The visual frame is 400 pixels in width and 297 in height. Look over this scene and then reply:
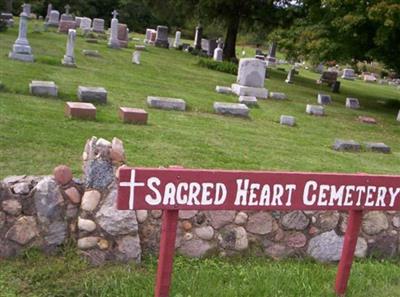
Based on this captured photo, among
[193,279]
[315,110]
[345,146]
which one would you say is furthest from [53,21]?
[193,279]

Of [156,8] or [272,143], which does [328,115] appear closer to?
[272,143]

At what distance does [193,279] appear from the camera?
4867 mm

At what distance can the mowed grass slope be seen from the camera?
8.51 metres

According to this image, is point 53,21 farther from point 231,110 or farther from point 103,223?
point 103,223

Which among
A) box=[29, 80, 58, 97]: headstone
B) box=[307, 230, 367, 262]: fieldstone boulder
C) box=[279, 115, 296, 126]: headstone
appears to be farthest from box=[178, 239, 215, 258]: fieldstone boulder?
box=[279, 115, 296, 126]: headstone

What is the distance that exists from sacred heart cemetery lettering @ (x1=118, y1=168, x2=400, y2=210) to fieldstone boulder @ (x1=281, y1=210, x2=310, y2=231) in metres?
1.11

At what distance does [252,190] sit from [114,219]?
1422 mm

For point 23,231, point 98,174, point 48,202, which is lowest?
point 23,231

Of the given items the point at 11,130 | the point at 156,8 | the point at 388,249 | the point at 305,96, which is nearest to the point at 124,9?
the point at 156,8

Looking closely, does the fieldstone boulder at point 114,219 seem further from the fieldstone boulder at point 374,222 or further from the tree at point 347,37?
the tree at point 347,37

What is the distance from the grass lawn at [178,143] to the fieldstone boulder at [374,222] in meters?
0.33

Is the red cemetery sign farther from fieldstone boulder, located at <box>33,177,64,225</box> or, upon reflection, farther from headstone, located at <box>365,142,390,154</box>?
headstone, located at <box>365,142,390,154</box>

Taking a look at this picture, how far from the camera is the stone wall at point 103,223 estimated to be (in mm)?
4902

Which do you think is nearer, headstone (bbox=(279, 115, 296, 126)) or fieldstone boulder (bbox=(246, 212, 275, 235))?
fieldstone boulder (bbox=(246, 212, 275, 235))
